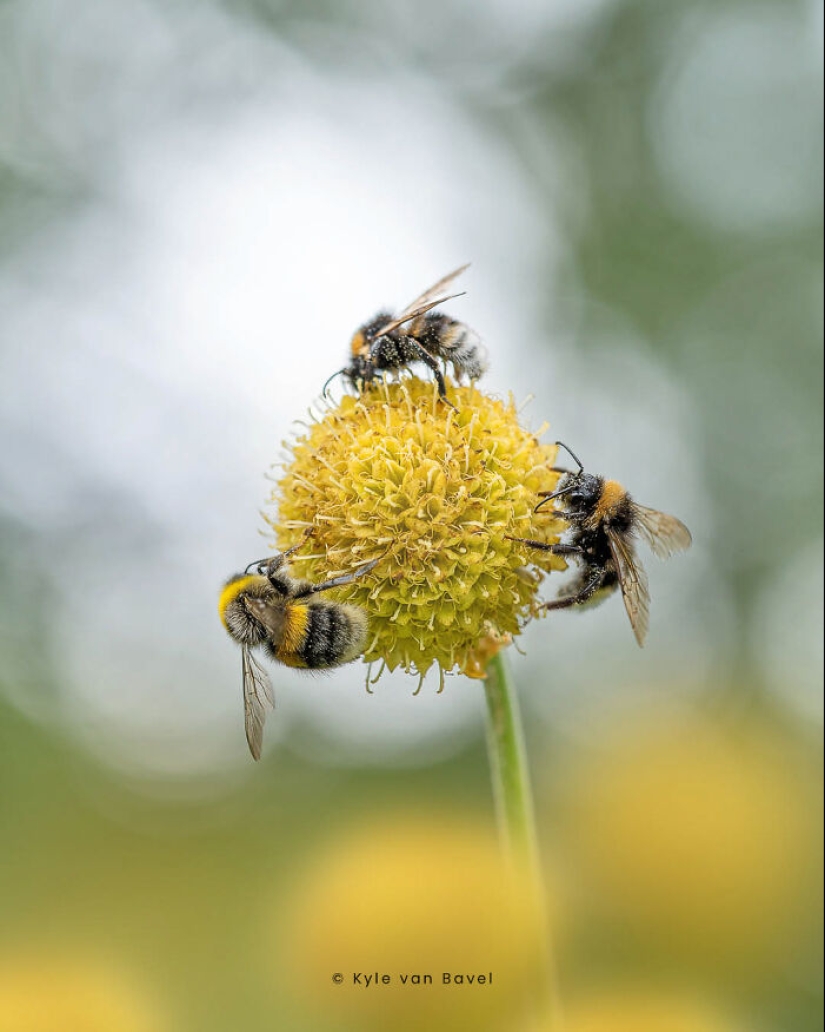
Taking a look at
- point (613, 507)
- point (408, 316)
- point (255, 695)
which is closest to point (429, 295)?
point (408, 316)

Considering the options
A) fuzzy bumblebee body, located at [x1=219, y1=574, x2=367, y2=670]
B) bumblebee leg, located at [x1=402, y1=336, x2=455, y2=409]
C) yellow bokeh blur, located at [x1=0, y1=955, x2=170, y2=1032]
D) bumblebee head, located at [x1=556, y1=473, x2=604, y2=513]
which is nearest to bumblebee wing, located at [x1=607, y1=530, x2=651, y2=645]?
bumblebee head, located at [x1=556, y1=473, x2=604, y2=513]

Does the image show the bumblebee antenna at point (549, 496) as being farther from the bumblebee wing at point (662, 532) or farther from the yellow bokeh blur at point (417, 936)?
the yellow bokeh blur at point (417, 936)

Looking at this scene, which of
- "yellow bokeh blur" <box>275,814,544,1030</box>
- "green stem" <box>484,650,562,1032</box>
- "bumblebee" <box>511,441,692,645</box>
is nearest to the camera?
"green stem" <box>484,650,562,1032</box>

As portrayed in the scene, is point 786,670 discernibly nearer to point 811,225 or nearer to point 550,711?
point 550,711

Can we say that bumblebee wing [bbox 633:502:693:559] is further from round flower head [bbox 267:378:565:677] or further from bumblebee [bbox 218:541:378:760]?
bumblebee [bbox 218:541:378:760]

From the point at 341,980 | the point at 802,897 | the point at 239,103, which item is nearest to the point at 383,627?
the point at 341,980
